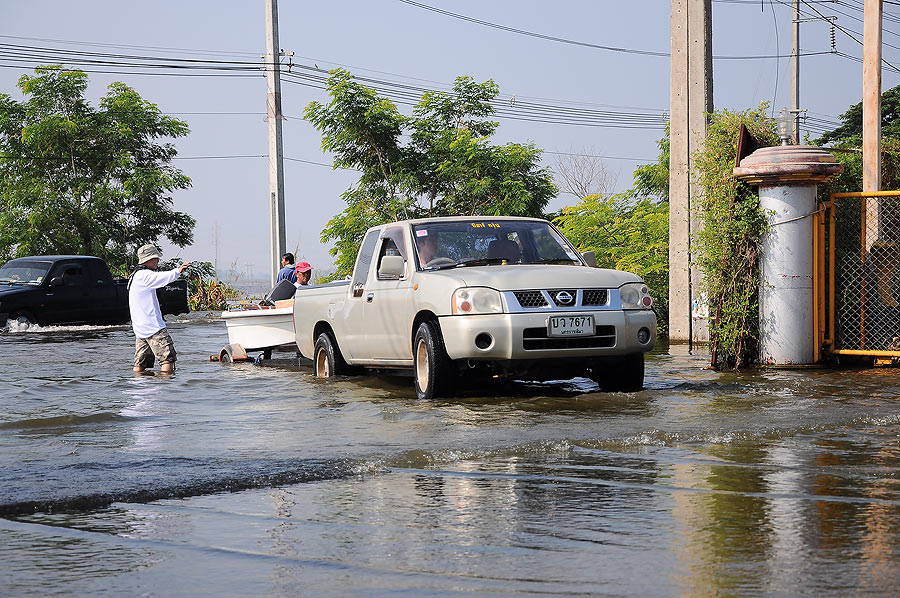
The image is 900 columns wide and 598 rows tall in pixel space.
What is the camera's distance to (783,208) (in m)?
12.7

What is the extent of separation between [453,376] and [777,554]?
6.29m

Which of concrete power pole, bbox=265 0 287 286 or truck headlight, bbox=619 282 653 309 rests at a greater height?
concrete power pole, bbox=265 0 287 286

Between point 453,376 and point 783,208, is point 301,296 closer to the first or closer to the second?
point 453,376

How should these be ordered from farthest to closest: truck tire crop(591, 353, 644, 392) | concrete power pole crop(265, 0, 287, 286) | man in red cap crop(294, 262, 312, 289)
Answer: concrete power pole crop(265, 0, 287, 286), man in red cap crop(294, 262, 312, 289), truck tire crop(591, 353, 644, 392)

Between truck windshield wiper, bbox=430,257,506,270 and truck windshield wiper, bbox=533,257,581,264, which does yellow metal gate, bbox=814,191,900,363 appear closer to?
truck windshield wiper, bbox=533,257,581,264

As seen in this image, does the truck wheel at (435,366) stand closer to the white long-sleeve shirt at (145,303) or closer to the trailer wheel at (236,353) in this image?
the white long-sleeve shirt at (145,303)

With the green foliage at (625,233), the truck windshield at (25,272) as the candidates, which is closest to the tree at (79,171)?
the truck windshield at (25,272)

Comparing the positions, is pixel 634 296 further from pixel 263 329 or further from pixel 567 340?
pixel 263 329

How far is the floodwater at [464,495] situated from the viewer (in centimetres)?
432

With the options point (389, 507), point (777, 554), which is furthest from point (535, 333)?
point (777, 554)

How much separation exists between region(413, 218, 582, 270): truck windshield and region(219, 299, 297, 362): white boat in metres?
4.94

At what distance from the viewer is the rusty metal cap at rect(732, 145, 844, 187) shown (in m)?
12.4

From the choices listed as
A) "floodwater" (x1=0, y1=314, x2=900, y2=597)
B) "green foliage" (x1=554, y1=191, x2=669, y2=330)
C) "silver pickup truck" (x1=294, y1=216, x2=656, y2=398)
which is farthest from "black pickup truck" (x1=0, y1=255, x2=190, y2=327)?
"floodwater" (x1=0, y1=314, x2=900, y2=597)

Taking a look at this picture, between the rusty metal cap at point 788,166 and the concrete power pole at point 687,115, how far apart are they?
3221mm
